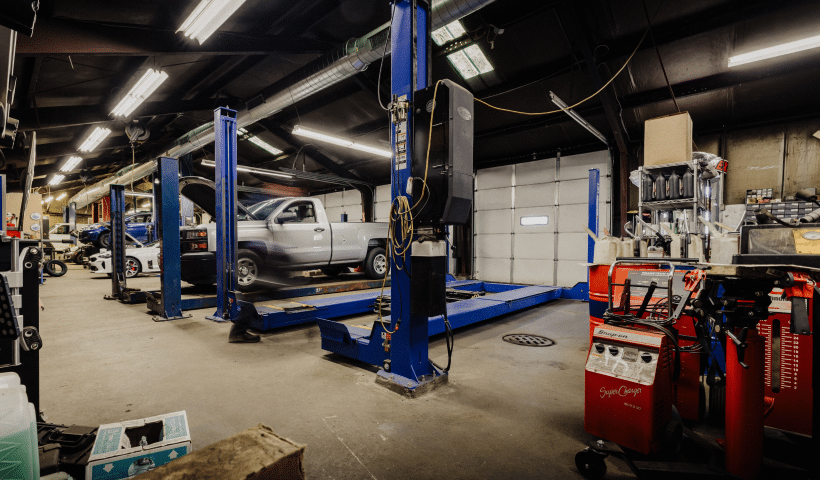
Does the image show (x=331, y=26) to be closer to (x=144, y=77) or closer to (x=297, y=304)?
(x=144, y=77)

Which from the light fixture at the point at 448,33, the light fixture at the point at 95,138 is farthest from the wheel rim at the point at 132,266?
the light fixture at the point at 448,33

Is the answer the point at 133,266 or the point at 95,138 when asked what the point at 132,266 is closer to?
the point at 133,266

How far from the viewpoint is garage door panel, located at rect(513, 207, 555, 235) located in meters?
9.80

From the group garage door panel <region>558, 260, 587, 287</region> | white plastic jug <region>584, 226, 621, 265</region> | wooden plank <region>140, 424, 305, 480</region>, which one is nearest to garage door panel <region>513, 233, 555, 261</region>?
garage door panel <region>558, 260, 587, 287</region>

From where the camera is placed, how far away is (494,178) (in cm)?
1087

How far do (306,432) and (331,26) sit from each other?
6.88 metres

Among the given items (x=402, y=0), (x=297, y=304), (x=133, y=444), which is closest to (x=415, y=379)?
(x=133, y=444)

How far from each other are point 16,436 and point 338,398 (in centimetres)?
179

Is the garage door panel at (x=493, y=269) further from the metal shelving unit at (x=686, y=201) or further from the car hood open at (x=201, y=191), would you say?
the car hood open at (x=201, y=191)

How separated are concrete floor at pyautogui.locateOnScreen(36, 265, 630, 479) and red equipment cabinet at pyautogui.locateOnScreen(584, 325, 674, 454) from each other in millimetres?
205

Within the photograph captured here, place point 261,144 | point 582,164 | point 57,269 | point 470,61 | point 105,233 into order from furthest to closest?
point 261,144
point 105,233
point 57,269
point 582,164
point 470,61

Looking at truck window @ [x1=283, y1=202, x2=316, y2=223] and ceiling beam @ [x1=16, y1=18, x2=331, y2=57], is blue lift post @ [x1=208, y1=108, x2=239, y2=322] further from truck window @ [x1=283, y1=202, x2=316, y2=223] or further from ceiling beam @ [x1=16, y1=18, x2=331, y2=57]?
truck window @ [x1=283, y1=202, x2=316, y2=223]

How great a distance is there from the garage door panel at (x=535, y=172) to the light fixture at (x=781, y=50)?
15.8ft

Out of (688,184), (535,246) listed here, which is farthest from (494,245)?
(688,184)
